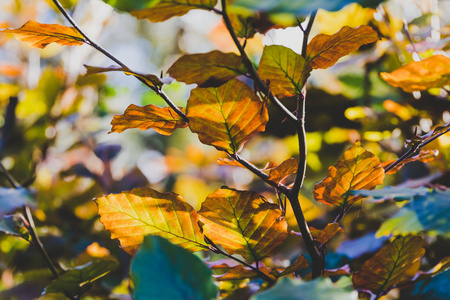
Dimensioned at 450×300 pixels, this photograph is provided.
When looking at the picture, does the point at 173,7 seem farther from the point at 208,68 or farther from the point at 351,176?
the point at 351,176

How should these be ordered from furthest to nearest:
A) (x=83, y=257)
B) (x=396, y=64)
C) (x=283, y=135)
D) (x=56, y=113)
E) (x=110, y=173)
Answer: (x=56, y=113) < (x=110, y=173) < (x=283, y=135) < (x=396, y=64) < (x=83, y=257)

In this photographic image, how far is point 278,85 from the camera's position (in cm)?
40

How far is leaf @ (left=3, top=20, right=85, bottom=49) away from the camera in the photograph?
1.33 ft

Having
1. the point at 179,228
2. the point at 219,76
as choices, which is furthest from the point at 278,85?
the point at 179,228

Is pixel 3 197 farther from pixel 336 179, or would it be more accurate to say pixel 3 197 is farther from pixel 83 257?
pixel 336 179

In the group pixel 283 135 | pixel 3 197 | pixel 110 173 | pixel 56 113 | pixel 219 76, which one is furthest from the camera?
pixel 56 113

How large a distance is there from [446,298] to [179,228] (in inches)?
13.5

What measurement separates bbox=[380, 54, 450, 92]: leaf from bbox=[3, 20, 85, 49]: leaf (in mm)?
437

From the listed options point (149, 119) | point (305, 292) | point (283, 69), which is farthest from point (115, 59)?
point (305, 292)

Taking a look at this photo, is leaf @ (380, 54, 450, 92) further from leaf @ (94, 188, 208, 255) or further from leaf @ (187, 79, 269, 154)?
leaf @ (94, 188, 208, 255)

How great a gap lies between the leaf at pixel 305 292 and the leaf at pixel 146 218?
0.16 meters

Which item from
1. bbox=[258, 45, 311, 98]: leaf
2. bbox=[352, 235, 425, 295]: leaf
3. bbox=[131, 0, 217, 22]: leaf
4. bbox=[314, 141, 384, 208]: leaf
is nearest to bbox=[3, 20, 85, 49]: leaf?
bbox=[131, 0, 217, 22]: leaf

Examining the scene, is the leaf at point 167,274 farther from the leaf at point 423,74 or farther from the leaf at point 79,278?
the leaf at point 423,74

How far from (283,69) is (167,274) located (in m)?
0.24
